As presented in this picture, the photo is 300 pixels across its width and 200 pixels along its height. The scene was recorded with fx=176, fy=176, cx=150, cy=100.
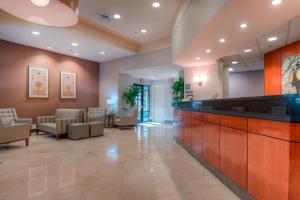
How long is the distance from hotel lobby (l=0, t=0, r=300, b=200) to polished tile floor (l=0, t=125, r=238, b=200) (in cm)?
2

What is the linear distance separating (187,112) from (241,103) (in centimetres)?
232

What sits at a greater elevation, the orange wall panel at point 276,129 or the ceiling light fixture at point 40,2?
the ceiling light fixture at point 40,2

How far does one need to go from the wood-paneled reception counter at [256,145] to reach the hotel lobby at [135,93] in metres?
0.01

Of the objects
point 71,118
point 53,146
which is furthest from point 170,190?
point 71,118

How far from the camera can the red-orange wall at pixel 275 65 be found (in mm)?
5026

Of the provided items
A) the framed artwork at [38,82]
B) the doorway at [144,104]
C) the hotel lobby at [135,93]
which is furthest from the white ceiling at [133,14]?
the doorway at [144,104]

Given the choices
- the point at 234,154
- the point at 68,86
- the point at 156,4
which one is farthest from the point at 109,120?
the point at 234,154

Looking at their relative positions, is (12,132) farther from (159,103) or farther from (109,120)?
(159,103)

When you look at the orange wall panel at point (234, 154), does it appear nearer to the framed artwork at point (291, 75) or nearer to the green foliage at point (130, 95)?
the framed artwork at point (291, 75)

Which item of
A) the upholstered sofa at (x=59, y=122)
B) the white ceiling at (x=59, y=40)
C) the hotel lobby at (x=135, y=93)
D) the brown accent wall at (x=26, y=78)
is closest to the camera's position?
the hotel lobby at (x=135, y=93)

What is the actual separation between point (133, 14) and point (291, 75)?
5.03 meters

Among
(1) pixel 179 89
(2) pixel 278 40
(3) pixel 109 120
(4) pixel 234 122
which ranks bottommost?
(3) pixel 109 120

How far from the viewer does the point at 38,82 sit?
7539 mm

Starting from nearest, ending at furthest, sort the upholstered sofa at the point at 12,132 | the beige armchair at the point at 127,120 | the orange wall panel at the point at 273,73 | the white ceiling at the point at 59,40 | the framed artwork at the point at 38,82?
the upholstered sofa at the point at 12,132 < the orange wall panel at the point at 273,73 < the white ceiling at the point at 59,40 < the framed artwork at the point at 38,82 < the beige armchair at the point at 127,120
